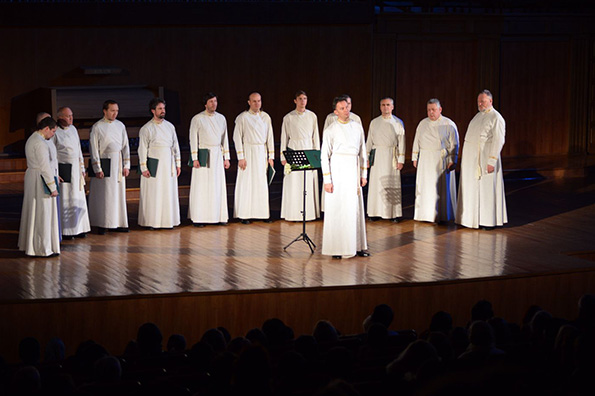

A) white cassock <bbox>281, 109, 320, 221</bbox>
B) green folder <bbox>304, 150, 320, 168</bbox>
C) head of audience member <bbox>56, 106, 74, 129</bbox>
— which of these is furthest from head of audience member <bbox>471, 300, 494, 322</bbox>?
head of audience member <bbox>56, 106, 74, 129</bbox>

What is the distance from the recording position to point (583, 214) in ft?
36.0

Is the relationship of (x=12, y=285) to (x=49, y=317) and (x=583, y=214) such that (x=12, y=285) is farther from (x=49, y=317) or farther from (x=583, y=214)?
(x=583, y=214)

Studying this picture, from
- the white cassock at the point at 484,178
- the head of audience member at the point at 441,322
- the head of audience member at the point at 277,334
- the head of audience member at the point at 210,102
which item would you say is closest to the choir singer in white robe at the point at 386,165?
the white cassock at the point at 484,178

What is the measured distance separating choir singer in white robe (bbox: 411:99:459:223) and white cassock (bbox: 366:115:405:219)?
0.28 meters

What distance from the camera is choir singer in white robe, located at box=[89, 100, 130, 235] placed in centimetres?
981

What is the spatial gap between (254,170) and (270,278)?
132 inches

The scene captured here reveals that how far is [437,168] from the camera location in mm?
10484

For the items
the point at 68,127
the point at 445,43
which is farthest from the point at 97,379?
the point at 445,43

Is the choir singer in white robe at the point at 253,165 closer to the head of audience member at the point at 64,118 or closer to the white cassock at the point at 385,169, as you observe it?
the white cassock at the point at 385,169

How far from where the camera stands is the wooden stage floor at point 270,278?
22.7 feet

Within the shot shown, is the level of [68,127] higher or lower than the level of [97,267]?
higher

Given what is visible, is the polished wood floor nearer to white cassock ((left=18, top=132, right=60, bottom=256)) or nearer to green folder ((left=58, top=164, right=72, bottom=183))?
white cassock ((left=18, top=132, right=60, bottom=256))

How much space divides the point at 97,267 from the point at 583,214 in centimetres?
655

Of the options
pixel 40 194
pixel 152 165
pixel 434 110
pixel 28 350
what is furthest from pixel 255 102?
pixel 28 350
